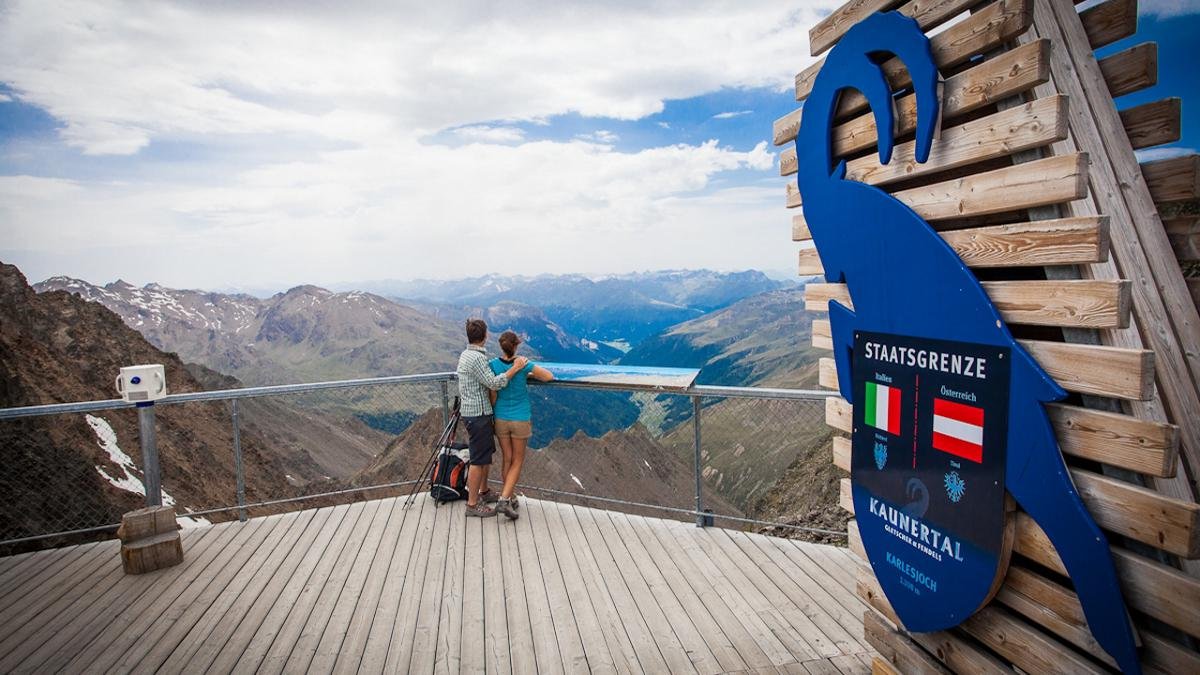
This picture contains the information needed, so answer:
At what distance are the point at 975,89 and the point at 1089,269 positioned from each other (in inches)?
Answer: 34.2

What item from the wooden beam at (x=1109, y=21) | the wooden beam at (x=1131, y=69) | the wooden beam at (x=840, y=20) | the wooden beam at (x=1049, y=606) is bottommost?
the wooden beam at (x=1049, y=606)

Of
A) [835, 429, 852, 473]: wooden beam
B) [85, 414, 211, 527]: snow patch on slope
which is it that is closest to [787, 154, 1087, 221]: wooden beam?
[835, 429, 852, 473]: wooden beam

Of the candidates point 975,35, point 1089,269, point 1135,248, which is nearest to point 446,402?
point 975,35

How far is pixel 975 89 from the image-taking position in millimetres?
2756

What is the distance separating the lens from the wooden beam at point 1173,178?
2475 mm

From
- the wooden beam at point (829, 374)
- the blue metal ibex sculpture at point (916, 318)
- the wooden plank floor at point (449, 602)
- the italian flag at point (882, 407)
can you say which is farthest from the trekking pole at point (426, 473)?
the italian flag at point (882, 407)

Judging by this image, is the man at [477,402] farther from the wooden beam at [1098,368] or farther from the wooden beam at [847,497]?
the wooden beam at [1098,368]

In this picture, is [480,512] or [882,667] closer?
[882,667]

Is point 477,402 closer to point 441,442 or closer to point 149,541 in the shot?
point 441,442

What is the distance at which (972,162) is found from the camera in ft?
9.34

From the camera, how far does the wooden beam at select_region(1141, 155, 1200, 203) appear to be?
247cm

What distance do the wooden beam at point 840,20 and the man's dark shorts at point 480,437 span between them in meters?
4.39

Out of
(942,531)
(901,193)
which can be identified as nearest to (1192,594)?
(942,531)

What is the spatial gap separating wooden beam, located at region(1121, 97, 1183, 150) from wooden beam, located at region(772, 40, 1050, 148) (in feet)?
1.36
